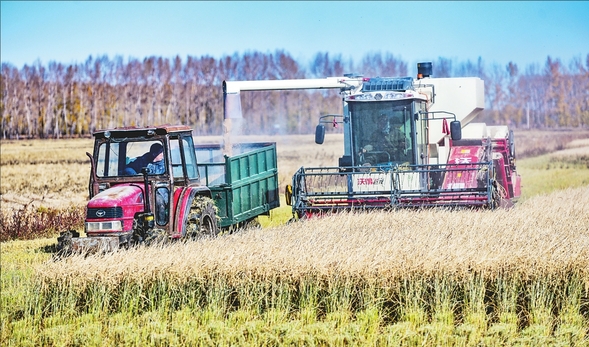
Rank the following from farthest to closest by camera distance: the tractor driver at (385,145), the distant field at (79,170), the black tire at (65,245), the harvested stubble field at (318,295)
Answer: the distant field at (79,170) → the tractor driver at (385,145) → the black tire at (65,245) → the harvested stubble field at (318,295)

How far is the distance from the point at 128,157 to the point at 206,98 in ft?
237

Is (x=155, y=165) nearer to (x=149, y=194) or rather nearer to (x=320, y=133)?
(x=149, y=194)

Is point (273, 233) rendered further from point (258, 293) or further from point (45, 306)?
point (45, 306)

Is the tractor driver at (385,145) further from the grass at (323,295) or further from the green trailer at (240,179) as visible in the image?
the grass at (323,295)

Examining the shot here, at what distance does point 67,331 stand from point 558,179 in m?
21.9

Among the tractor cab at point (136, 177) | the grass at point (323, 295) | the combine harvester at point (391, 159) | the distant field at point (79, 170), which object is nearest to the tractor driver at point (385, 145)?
the combine harvester at point (391, 159)

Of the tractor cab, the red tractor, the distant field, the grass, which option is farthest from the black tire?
the distant field

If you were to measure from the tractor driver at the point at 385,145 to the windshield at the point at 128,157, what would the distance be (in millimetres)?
4365

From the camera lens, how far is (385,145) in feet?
48.7

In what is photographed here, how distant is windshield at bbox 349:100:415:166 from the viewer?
14.8 metres

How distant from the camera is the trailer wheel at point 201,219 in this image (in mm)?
11781

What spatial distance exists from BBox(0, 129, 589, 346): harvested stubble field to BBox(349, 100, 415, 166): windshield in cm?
457

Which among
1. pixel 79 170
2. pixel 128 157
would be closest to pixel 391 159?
pixel 128 157

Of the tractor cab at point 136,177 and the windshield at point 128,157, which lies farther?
the windshield at point 128,157
